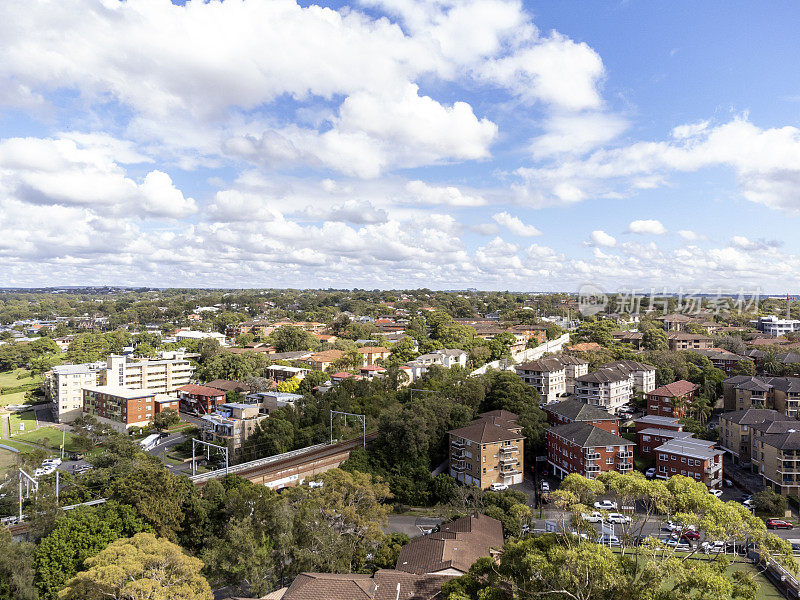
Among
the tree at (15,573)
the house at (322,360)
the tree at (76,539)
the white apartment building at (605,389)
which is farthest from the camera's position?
the house at (322,360)

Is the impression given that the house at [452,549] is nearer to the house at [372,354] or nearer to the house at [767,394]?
the house at [767,394]

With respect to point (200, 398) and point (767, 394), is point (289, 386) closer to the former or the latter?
point (200, 398)

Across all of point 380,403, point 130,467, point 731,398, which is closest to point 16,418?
point 130,467

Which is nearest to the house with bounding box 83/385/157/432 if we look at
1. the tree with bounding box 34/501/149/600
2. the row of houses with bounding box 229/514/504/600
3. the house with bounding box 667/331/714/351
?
the tree with bounding box 34/501/149/600

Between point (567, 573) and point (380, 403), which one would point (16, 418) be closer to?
point (380, 403)

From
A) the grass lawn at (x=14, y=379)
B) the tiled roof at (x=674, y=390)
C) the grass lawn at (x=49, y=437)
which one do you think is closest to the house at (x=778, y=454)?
the tiled roof at (x=674, y=390)

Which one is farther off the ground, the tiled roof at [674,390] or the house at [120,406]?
the tiled roof at [674,390]
